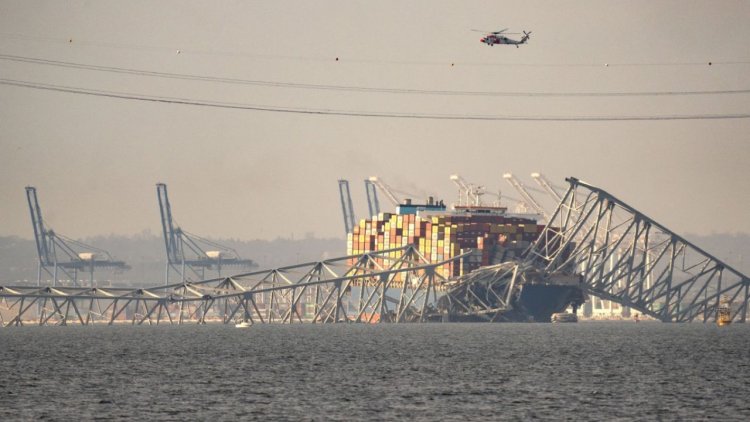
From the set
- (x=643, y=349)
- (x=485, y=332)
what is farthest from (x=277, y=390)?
(x=485, y=332)

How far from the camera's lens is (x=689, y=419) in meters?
77.5

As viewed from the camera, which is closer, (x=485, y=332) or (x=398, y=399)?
(x=398, y=399)

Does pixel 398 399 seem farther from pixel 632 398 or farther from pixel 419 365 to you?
pixel 419 365

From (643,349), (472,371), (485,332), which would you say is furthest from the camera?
(485,332)

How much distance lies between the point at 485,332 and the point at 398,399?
109 metres

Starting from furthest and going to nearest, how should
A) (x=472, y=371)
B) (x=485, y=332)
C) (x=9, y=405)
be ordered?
(x=485, y=332) → (x=472, y=371) → (x=9, y=405)

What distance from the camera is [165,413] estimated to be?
7956cm

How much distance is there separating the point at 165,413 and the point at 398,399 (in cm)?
1604

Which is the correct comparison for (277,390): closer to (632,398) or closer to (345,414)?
(345,414)

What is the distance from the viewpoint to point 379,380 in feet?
336

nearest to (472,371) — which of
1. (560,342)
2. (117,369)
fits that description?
(117,369)

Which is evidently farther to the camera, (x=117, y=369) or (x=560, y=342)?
(x=560, y=342)

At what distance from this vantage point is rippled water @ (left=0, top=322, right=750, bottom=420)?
266 feet

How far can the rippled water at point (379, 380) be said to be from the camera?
266 ft
